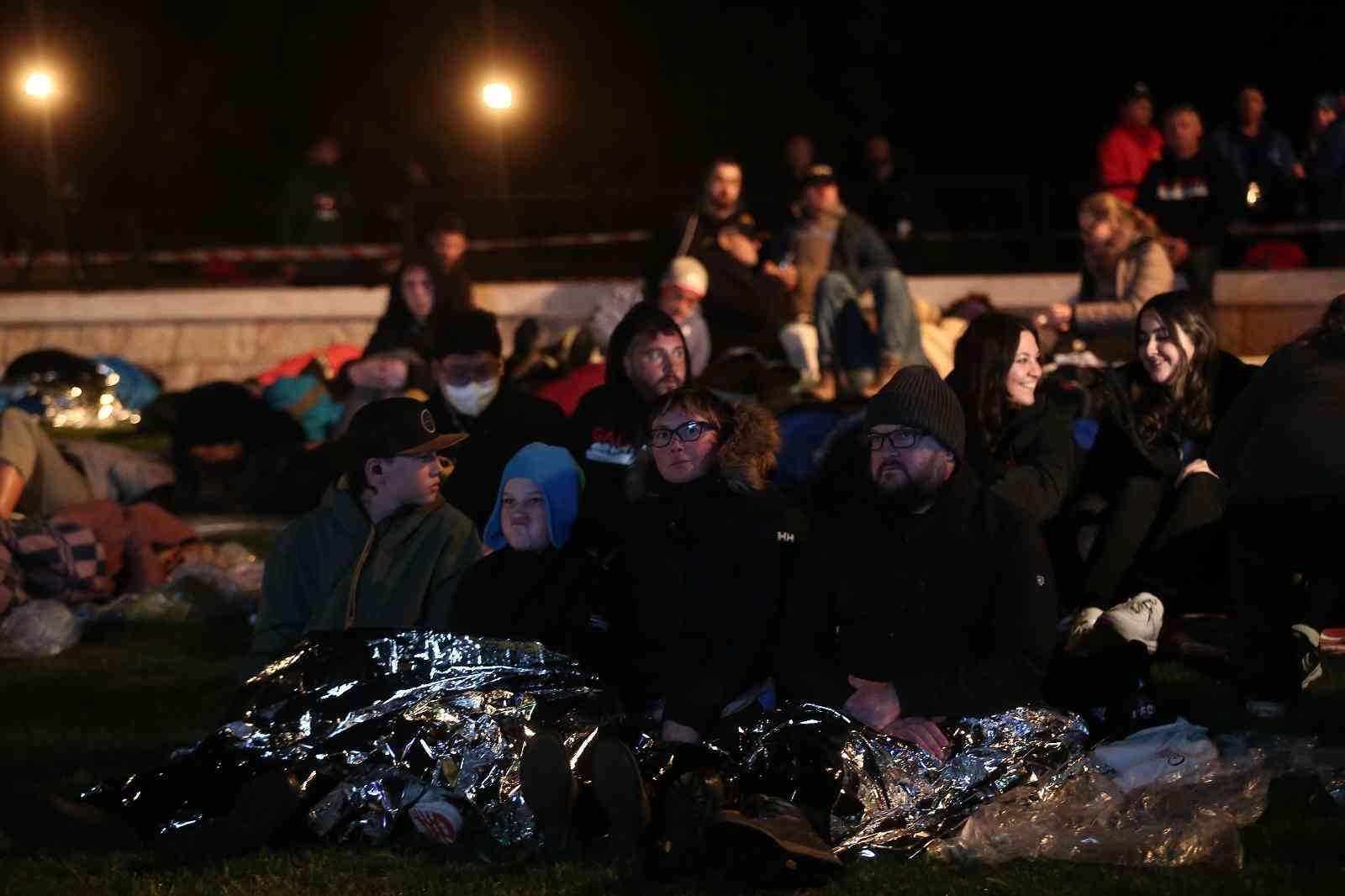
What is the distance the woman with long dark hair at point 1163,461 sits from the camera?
7.03 metres

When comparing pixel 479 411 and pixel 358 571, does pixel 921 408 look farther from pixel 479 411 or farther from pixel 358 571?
pixel 479 411

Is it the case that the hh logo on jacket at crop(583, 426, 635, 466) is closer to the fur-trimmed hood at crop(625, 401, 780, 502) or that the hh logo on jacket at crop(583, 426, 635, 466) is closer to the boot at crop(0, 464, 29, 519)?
the fur-trimmed hood at crop(625, 401, 780, 502)

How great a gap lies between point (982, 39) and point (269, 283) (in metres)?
8.31

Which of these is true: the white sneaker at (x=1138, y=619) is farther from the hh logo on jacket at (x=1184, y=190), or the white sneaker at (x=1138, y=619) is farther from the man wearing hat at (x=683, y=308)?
the hh logo on jacket at (x=1184, y=190)

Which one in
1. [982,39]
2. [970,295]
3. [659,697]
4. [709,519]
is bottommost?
[659,697]

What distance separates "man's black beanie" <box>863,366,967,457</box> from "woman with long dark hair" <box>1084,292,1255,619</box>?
1701mm

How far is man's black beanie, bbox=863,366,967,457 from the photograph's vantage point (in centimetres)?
545

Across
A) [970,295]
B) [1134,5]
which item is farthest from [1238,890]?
[1134,5]

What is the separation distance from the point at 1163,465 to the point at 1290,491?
69 cm

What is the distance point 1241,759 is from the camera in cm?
546

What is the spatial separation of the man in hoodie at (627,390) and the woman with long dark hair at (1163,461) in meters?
1.62

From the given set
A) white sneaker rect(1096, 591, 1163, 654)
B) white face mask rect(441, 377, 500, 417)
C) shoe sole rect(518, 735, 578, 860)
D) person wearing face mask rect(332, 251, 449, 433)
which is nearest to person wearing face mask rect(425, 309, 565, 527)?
white face mask rect(441, 377, 500, 417)

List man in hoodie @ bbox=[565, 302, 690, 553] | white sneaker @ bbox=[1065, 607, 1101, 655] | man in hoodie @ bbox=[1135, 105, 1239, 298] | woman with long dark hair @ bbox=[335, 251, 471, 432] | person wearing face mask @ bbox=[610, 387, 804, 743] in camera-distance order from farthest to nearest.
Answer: man in hoodie @ bbox=[1135, 105, 1239, 298]
woman with long dark hair @ bbox=[335, 251, 471, 432]
man in hoodie @ bbox=[565, 302, 690, 553]
white sneaker @ bbox=[1065, 607, 1101, 655]
person wearing face mask @ bbox=[610, 387, 804, 743]

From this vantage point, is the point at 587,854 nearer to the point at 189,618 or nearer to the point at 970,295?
the point at 189,618
